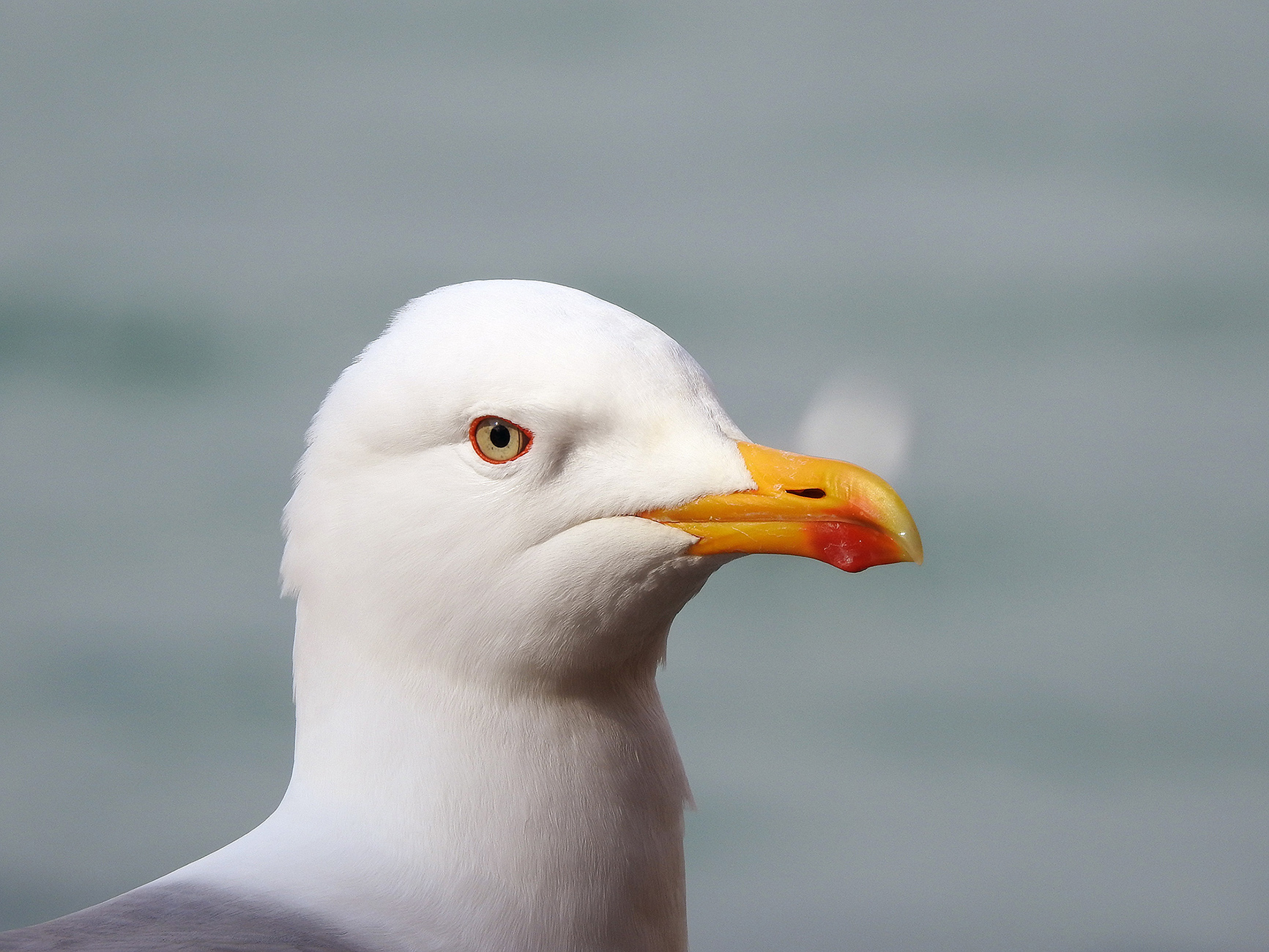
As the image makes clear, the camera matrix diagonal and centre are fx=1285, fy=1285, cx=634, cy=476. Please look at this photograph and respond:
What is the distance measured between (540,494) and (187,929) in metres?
0.31

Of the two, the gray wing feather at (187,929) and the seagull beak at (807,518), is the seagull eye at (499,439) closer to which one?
the seagull beak at (807,518)

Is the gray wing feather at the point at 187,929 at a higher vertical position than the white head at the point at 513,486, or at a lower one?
lower

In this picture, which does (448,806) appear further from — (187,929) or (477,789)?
(187,929)

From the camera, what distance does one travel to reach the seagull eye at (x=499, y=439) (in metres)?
0.71

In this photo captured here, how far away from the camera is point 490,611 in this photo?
0.73m

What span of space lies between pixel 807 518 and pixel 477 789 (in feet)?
0.85

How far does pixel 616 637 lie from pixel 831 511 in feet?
0.50

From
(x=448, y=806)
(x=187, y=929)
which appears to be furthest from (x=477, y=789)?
(x=187, y=929)

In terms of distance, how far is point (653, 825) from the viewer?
836 millimetres

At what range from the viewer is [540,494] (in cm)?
71

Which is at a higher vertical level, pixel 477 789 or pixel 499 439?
pixel 499 439

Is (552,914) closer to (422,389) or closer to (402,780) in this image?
(402,780)

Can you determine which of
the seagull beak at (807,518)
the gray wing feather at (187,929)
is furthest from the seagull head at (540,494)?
the gray wing feather at (187,929)

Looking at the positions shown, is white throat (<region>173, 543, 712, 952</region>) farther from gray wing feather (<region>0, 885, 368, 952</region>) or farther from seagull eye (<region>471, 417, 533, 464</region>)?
seagull eye (<region>471, 417, 533, 464</region>)
